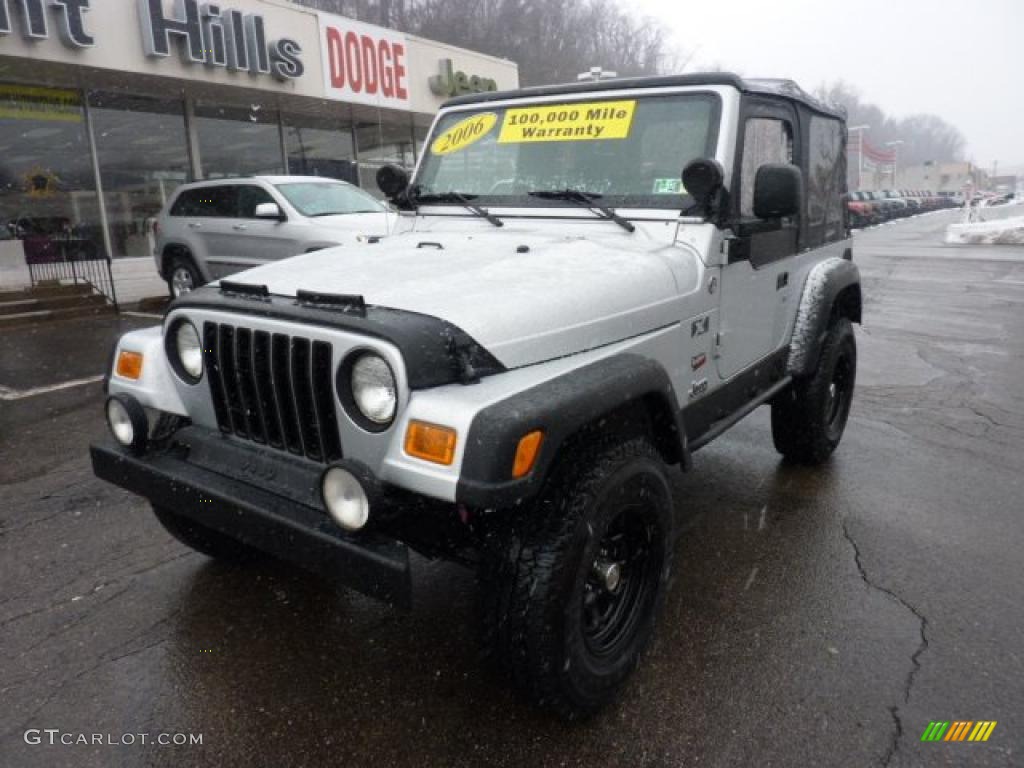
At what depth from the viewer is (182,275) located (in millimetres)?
10773

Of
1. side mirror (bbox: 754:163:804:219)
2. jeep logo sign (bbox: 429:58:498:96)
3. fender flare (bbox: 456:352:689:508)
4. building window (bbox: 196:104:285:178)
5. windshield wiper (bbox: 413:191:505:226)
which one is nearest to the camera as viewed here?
fender flare (bbox: 456:352:689:508)

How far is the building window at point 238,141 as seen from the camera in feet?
46.1

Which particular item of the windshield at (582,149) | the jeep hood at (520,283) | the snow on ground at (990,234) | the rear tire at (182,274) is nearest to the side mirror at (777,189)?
the windshield at (582,149)

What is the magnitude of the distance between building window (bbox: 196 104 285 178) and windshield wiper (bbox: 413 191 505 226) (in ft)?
38.9

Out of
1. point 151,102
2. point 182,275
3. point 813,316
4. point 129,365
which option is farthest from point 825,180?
point 151,102

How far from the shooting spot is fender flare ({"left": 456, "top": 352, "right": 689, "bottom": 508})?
6.29 ft

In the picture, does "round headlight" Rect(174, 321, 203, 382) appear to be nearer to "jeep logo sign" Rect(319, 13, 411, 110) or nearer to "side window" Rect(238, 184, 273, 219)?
"side window" Rect(238, 184, 273, 219)

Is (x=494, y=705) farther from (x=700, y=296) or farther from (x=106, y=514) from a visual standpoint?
(x=106, y=514)

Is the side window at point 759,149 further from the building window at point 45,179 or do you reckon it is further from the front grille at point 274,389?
the building window at point 45,179

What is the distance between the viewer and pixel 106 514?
403 centimetres

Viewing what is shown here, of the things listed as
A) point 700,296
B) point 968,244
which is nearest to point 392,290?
point 700,296

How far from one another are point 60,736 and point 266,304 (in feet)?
4.94

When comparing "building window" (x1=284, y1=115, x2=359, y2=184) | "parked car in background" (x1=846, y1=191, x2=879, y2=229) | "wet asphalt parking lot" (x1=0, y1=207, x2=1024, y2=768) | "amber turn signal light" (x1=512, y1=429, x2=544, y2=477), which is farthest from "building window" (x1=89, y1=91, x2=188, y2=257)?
"parked car in background" (x1=846, y1=191, x2=879, y2=229)

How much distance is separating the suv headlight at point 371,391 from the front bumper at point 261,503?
0.80 ft
